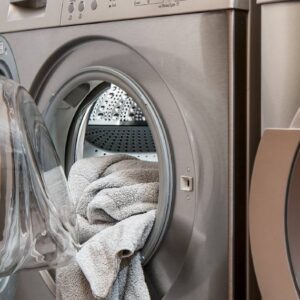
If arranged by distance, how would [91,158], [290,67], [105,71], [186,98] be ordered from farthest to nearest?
1. [91,158]
2. [105,71]
3. [186,98]
4. [290,67]

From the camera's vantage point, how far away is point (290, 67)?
2.52ft

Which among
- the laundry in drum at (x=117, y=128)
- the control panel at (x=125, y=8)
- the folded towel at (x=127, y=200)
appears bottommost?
the folded towel at (x=127, y=200)

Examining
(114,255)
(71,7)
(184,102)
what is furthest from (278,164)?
(71,7)

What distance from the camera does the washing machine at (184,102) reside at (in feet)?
2.75

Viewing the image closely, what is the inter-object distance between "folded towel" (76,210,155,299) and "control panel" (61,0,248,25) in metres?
0.32

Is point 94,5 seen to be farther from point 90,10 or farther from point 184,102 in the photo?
point 184,102

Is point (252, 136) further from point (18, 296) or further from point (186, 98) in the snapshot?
point (18, 296)

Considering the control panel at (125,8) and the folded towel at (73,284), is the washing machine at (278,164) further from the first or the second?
the folded towel at (73,284)

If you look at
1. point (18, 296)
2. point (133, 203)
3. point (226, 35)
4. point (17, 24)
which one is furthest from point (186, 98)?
point (18, 296)

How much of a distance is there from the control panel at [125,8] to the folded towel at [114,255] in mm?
318

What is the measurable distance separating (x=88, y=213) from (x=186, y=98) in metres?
0.32

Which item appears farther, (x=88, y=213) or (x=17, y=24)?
(x=17, y=24)

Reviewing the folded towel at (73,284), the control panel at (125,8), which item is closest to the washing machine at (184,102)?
the control panel at (125,8)

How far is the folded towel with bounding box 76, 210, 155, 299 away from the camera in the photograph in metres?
0.92
